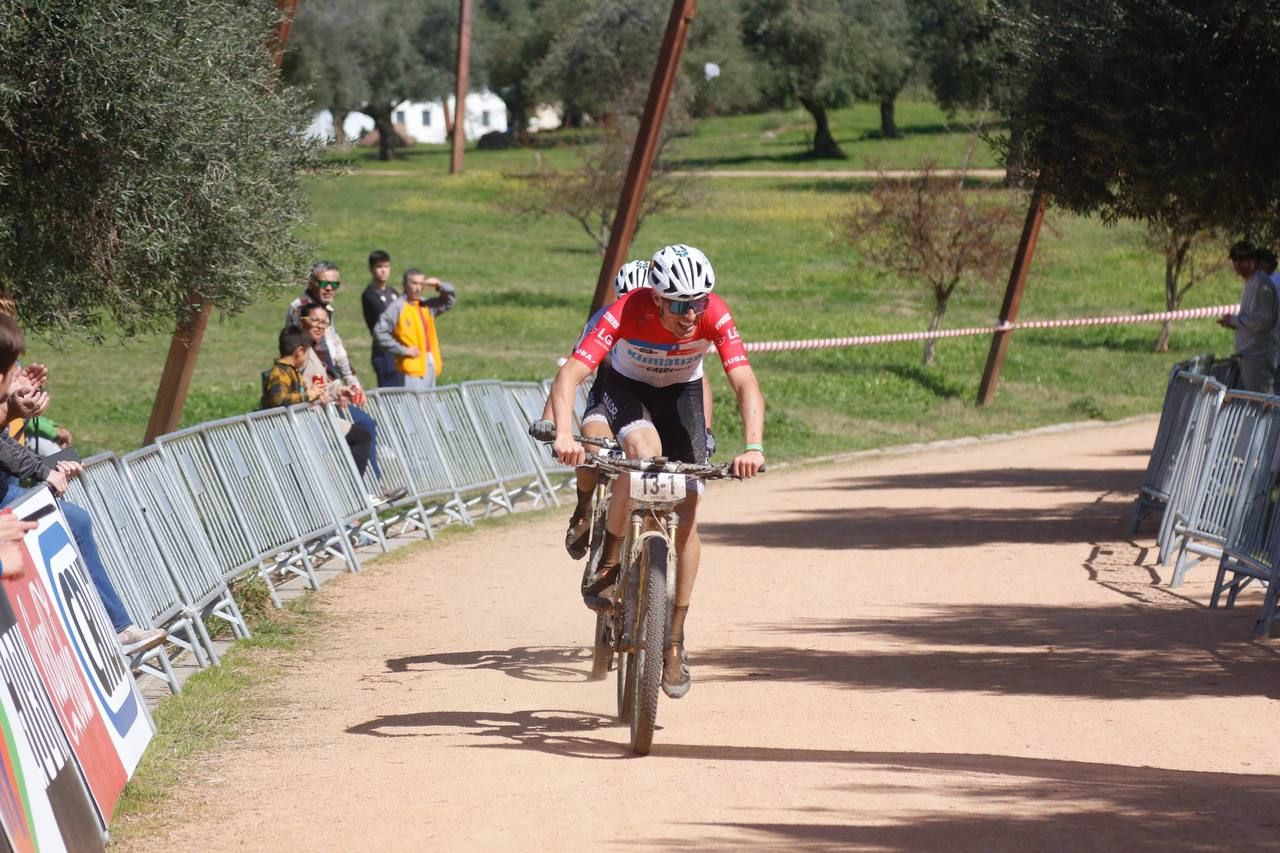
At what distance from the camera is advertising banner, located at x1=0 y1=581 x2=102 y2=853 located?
5.27 meters

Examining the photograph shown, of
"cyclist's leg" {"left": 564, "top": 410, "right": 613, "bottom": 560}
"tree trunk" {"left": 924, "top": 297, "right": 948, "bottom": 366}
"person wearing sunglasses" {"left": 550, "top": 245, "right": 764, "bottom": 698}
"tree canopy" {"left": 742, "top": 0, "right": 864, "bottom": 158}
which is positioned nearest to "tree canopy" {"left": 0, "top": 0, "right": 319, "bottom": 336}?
"cyclist's leg" {"left": 564, "top": 410, "right": 613, "bottom": 560}

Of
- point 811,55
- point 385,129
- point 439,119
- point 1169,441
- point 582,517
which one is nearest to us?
point 582,517

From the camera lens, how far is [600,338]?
27.1 ft

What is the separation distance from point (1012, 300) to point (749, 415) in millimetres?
19298

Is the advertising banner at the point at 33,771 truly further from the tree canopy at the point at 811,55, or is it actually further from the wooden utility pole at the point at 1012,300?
the tree canopy at the point at 811,55

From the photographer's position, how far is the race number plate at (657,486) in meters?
7.75

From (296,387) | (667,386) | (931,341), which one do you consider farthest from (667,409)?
(931,341)

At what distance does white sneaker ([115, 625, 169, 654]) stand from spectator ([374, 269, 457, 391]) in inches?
371

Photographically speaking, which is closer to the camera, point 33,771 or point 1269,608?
point 33,771

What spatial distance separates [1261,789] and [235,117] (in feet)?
25.0

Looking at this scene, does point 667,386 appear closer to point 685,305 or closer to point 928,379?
point 685,305

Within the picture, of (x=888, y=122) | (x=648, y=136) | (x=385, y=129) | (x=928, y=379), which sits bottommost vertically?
(x=385, y=129)

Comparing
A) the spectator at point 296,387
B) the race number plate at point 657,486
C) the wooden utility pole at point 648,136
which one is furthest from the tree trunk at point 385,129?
the race number plate at point 657,486

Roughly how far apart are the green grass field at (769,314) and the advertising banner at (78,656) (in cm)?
554
